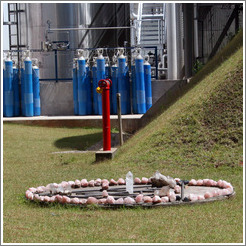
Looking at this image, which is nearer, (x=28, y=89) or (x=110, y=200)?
(x=110, y=200)

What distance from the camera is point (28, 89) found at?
64.6 feet

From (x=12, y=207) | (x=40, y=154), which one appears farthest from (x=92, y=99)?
(x=12, y=207)

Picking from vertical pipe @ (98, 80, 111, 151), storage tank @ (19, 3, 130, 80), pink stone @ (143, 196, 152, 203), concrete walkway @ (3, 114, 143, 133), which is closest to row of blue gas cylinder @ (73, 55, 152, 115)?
concrete walkway @ (3, 114, 143, 133)

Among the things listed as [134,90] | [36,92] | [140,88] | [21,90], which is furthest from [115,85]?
[21,90]

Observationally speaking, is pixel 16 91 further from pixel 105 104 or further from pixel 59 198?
pixel 59 198

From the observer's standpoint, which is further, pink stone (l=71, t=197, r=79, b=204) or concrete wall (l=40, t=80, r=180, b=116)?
concrete wall (l=40, t=80, r=180, b=116)

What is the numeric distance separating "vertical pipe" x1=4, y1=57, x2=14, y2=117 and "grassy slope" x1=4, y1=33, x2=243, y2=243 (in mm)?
6164

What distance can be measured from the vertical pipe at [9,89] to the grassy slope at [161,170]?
616 cm

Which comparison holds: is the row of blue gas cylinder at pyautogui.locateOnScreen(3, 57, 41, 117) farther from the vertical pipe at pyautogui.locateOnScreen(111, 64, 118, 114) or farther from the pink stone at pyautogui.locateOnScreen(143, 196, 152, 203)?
the pink stone at pyautogui.locateOnScreen(143, 196, 152, 203)

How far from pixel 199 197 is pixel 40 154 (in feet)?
20.2

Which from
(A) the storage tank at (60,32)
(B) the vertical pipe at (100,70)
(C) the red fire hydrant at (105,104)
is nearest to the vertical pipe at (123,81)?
(B) the vertical pipe at (100,70)

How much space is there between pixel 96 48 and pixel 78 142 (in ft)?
24.9

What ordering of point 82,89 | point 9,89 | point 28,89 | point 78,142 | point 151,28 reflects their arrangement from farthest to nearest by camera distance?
point 151,28 → point 9,89 → point 28,89 → point 82,89 → point 78,142

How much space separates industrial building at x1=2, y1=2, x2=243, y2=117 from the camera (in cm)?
1883
